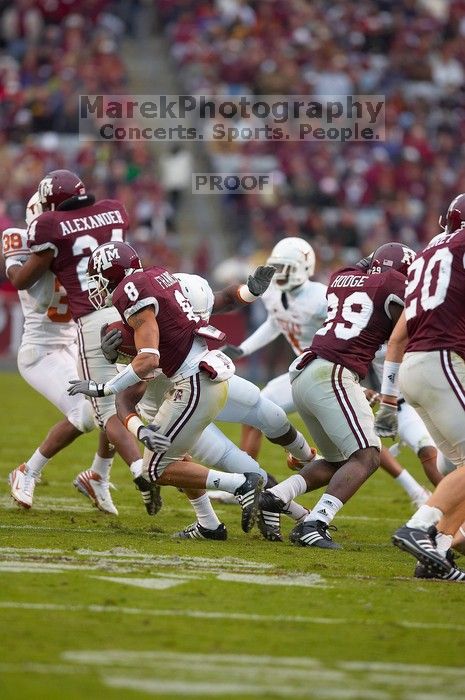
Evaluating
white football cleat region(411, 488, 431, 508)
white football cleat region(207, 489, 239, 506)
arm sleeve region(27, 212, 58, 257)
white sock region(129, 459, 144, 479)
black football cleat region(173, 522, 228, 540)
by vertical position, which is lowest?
white football cleat region(207, 489, 239, 506)

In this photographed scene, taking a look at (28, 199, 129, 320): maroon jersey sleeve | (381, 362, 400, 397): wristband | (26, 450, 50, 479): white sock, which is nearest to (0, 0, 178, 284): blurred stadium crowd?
(28, 199, 129, 320): maroon jersey sleeve

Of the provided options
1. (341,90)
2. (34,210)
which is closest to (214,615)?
(34,210)

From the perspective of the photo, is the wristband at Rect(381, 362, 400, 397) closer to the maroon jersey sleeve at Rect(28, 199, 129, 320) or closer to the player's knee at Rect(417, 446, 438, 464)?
the player's knee at Rect(417, 446, 438, 464)

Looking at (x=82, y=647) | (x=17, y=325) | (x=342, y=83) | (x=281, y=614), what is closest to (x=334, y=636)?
(x=281, y=614)

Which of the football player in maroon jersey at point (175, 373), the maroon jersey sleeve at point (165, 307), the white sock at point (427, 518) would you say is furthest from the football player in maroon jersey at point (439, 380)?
the maroon jersey sleeve at point (165, 307)

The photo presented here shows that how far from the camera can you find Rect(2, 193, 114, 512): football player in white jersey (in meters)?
7.53

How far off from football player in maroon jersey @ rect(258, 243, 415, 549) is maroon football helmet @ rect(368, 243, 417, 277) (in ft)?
0.12

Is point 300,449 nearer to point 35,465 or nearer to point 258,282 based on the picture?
point 258,282

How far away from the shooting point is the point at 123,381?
Result: 6.17 meters

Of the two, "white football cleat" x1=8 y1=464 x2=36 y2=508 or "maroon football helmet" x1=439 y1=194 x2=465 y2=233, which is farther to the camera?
"white football cleat" x1=8 y1=464 x2=36 y2=508

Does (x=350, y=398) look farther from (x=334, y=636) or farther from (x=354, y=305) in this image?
(x=334, y=636)

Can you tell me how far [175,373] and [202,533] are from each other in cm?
84

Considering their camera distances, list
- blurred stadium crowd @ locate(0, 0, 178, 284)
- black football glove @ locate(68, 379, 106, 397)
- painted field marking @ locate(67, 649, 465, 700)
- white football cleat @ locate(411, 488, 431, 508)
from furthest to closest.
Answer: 1. blurred stadium crowd @ locate(0, 0, 178, 284)
2. white football cleat @ locate(411, 488, 431, 508)
3. black football glove @ locate(68, 379, 106, 397)
4. painted field marking @ locate(67, 649, 465, 700)

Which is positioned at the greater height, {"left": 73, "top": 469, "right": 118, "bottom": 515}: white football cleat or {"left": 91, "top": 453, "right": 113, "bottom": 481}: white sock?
{"left": 91, "top": 453, "right": 113, "bottom": 481}: white sock
